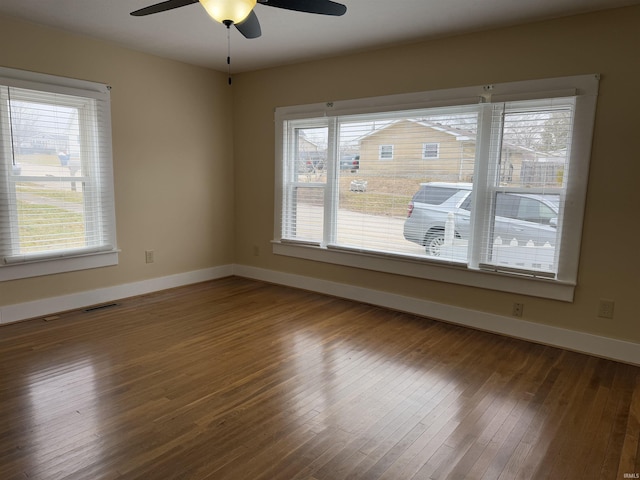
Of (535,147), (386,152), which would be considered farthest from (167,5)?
(535,147)

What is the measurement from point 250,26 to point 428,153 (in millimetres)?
2092

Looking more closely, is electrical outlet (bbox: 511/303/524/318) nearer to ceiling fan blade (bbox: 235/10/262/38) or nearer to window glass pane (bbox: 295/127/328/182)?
window glass pane (bbox: 295/127/328/182)

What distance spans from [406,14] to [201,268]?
143 inches

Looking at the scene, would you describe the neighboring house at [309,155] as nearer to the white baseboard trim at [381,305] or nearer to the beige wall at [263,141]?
the beige wall at [263,141]

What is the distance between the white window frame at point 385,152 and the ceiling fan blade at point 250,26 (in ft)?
6.29

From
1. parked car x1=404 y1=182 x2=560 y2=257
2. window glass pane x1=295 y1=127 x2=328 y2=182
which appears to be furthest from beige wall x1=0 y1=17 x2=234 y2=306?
parked car x1=404 y1=182 x2=560 y2=257

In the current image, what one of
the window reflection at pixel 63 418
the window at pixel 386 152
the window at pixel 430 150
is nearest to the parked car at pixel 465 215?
the window at pixel 430 150

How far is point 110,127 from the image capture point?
4.16m

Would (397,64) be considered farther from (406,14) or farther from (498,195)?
(498,195)

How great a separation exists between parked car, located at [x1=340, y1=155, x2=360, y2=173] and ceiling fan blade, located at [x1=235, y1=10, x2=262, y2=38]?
2016 mm

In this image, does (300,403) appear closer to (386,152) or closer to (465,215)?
(465,215)

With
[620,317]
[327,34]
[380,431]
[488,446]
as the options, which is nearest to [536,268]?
A: [620,317]

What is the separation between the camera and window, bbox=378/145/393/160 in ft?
13.6

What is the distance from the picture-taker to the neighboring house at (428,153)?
346cm
